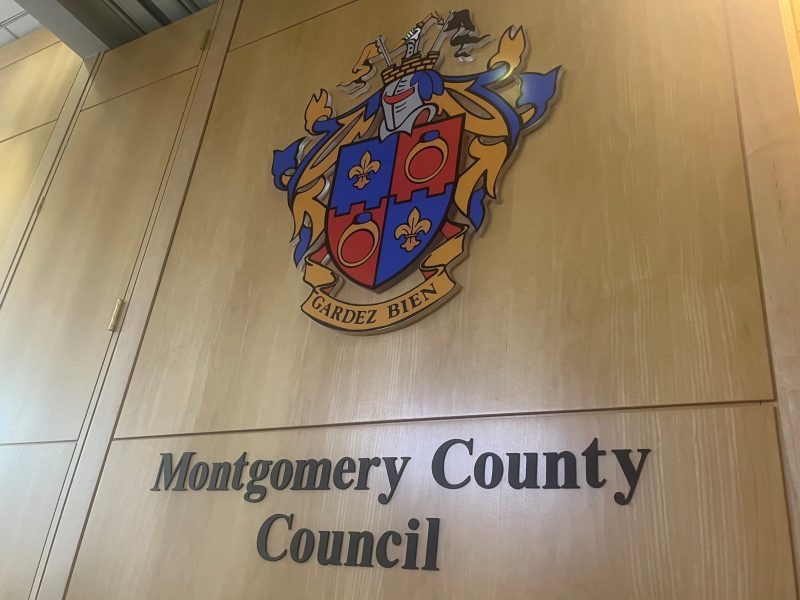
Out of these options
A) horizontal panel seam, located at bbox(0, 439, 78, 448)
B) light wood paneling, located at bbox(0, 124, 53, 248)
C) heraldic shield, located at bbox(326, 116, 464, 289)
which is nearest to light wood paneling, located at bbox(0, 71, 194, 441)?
horizontal panel seam, located at bbox(0, 439, 78, 448)

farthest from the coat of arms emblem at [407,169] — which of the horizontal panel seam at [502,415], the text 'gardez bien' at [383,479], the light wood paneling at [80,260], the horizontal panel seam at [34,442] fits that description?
the horizontal panel seam at [34,442]

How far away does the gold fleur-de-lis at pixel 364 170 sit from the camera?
176 cm

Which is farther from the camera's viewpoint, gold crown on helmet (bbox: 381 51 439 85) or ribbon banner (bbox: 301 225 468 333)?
gold crown on helmet (bbox: 381 51 439 85)

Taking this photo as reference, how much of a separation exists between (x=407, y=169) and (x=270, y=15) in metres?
1.11

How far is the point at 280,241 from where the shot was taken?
188 cm

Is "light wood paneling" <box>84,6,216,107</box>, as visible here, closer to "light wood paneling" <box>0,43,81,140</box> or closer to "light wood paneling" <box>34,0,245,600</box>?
"light wood paneling" <box>34,0,245,600</box>

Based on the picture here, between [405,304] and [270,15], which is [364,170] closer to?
[405,304]

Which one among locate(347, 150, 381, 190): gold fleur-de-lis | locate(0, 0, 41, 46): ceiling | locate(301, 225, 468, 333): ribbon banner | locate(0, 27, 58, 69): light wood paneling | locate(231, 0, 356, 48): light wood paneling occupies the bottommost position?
locate(301, 225, 468, 333): ribbon banner

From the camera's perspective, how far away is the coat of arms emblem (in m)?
1.57

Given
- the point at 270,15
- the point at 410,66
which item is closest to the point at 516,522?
the point at 410,66

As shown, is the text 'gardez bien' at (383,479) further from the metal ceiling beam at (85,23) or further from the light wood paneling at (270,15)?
the metal ceiling beam at (85,23)

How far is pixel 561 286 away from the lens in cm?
138

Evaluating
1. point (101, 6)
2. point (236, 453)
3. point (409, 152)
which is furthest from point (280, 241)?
point (101, 6)

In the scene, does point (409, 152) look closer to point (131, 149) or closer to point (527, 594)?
point (527, 594)
